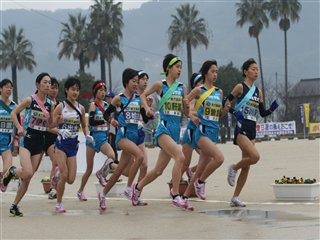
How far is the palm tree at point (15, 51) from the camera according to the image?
84500 millimetres

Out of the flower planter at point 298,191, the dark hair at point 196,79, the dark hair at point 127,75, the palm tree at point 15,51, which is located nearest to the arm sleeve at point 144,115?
the dark hair at point 127,75

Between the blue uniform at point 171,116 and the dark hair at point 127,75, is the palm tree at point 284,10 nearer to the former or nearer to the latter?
the dark hair at point 127,75

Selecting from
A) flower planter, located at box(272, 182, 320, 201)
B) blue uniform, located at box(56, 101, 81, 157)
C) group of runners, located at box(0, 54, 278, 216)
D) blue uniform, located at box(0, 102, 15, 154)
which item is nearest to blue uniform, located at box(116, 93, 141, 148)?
group of runners, located at box(0, 54, 278, 216)

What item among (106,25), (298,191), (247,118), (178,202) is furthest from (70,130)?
(106,25)

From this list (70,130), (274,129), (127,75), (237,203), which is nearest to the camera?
(237,203)

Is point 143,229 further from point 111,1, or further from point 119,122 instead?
point 111,1

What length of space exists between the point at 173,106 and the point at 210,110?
2.10ft

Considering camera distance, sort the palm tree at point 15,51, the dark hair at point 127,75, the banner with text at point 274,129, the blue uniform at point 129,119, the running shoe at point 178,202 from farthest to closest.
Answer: the palm tree at point 15,51 < the banner with text at point 274,129 < the dark hair at point 127,75 < the blue uniform at point 129,119 < the running shoe at point 178,202

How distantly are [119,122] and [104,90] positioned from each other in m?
2.02

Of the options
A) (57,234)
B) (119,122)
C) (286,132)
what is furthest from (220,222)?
(286,132)

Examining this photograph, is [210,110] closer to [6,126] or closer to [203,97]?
[203,97]

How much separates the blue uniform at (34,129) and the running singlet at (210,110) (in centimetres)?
254

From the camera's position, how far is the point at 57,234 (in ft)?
32.3

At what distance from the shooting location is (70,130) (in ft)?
41.3
